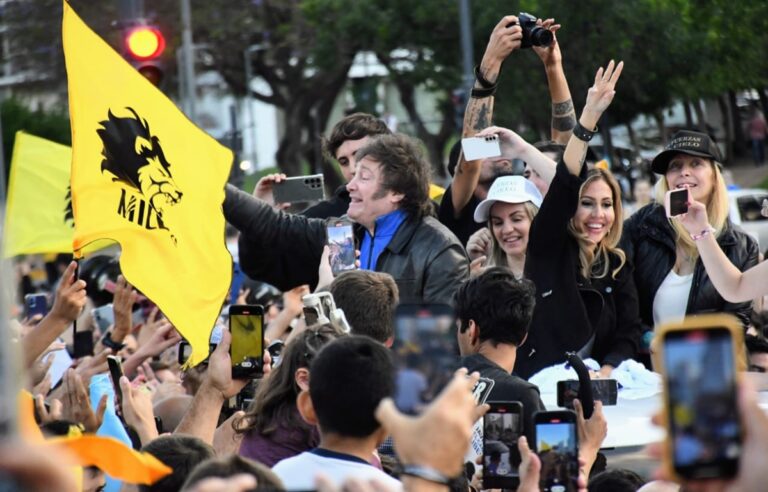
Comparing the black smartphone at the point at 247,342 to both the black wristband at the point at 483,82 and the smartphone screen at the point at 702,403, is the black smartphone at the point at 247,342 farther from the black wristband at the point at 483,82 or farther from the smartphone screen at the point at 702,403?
the smartphone screen at the point at 702,403

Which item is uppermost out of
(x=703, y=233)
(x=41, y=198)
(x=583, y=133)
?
(x=41, y=198)

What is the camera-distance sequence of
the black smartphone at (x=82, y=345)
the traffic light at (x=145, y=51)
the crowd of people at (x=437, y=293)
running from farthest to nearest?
the traffic light at (x=145, y=51), the black smartphone at (x=82, y=345), the crowd of people at (x=437, y=293)

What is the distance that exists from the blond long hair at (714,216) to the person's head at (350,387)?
3231mm

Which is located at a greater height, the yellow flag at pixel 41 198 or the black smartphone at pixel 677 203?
the yellow flag at pixel 41 198

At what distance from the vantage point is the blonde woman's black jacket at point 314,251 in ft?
21.2

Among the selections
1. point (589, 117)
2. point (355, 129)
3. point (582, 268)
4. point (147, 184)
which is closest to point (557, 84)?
point (589, 117)

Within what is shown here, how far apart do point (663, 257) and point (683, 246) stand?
206 millimetres

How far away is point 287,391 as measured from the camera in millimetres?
4805

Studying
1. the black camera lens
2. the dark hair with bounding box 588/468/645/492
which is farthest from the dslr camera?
the dark hair with bounding box 588/468/645/492

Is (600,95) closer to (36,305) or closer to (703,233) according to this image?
(703,233)

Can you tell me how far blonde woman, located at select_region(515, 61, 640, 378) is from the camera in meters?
6.41

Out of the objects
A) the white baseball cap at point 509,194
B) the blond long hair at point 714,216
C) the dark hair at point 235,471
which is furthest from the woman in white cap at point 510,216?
the dark hair at point 235,471

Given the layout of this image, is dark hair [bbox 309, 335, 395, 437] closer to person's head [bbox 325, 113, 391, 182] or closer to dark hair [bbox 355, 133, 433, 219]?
dark hair [bbox 355, 133, 433, 219]

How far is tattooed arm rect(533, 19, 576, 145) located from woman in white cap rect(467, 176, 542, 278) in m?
0.47
